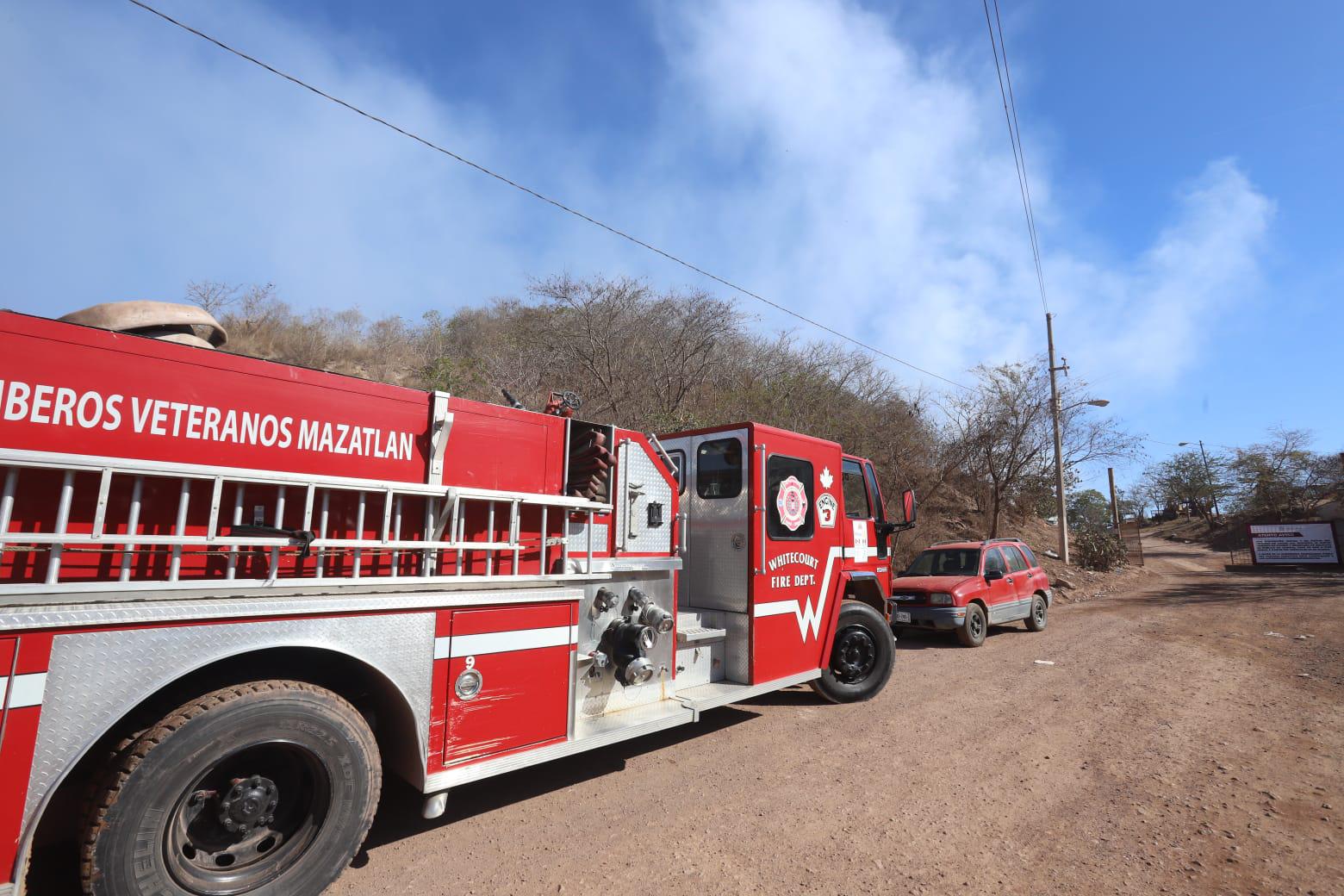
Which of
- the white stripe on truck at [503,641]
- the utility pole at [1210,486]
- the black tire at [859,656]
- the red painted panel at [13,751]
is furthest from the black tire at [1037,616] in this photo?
the utility pole at [1210,486]

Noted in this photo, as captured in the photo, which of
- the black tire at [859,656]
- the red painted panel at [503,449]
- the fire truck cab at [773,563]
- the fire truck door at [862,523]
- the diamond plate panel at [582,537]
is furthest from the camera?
the fire truck door at [862,523]

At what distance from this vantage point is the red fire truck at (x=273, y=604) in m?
2.48

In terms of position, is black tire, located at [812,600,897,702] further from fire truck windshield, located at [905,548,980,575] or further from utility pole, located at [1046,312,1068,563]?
utility pole, located at [1046,312,1068,563]

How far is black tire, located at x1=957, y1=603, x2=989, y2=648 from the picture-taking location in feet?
34.2

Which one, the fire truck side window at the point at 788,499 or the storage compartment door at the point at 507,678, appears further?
the fire truck side window at the point at 788,499

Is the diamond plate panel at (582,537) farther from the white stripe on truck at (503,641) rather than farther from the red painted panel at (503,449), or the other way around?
the white stripe on truck at (503,641)

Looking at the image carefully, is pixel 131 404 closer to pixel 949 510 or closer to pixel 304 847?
pixel 304 847

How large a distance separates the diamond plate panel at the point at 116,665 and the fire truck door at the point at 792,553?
3537 millimetres

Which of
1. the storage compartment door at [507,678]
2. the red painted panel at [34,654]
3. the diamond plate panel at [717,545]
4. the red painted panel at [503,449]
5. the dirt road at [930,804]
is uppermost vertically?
the red painted panel at [503,449]

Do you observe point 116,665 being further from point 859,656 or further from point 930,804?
point 859,656

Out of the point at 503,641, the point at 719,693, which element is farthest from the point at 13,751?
the point at 719,693

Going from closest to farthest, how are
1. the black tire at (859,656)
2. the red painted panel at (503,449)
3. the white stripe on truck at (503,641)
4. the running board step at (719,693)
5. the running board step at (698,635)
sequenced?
1. the white stripe on truck at (503,641)
2. the red painted panel at (503,449)
3. the running board step at (719,693)
4. the running board step at (698,635)
5. the black tire at (859,656)

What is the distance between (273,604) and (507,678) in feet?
4.46

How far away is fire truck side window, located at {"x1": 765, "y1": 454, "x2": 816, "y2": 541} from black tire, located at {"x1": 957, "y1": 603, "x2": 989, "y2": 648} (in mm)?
5658
